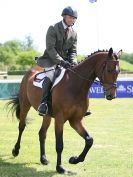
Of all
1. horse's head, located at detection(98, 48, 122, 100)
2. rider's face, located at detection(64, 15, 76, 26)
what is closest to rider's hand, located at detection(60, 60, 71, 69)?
rider's face, located at detection(64, 15, 76, 26)

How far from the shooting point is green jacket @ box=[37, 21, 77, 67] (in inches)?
337

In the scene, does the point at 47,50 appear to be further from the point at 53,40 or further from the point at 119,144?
the point at 119,144

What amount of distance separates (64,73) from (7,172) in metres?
2.12

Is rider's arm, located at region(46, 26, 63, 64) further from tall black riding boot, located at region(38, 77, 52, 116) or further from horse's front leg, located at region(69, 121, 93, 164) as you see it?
horse's front leg, located at region(69, 121, 93, 164)

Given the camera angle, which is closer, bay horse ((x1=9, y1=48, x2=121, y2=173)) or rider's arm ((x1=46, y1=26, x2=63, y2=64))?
bay horse ((x1=9, y1=48, x2=121, y2=173))

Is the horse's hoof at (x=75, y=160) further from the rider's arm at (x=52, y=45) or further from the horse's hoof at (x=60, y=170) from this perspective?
the rider's arm at (x=52, y=45)

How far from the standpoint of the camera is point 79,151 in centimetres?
1028

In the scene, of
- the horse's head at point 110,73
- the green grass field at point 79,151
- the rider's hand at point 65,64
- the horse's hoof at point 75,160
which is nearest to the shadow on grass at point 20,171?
the green grass field at point 79,151

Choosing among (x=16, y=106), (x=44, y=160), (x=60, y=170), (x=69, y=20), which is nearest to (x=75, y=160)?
(x=60, y=170)

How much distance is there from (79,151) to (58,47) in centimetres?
270

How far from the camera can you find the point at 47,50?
865 centimetres

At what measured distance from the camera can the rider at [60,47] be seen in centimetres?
841

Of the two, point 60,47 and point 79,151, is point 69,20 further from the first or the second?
point 79,151

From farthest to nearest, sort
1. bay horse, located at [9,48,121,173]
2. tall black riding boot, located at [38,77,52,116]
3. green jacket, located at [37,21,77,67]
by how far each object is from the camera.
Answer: green jacket, located at [37,21,77,67] < tall black riding boot, located at [38,77,52,116] < bay horse, located at [9,48,121,173]
